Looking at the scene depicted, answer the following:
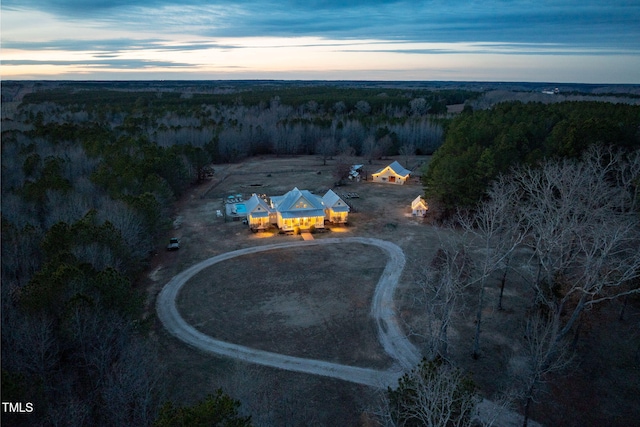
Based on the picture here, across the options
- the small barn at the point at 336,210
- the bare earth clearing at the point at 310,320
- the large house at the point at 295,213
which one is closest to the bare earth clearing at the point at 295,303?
the bare earth clearing at the point at 310,320

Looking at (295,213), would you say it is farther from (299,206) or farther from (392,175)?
(392,175)

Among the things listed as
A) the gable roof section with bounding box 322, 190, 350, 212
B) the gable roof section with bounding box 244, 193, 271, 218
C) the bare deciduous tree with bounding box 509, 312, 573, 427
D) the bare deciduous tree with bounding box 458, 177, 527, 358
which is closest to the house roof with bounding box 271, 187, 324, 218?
the gable roof section with bounding box 322, 190, 350, 212

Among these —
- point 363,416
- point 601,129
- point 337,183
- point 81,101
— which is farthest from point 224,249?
point 81,101

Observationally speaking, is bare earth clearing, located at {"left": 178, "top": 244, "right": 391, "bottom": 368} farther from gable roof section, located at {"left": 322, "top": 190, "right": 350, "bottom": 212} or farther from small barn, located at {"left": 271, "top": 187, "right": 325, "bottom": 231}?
gable roof section, located at {"left": 322, "top": 190, "right": 350, "bottom": 212}

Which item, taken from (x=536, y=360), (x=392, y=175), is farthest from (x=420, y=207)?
(x=536, y=360)

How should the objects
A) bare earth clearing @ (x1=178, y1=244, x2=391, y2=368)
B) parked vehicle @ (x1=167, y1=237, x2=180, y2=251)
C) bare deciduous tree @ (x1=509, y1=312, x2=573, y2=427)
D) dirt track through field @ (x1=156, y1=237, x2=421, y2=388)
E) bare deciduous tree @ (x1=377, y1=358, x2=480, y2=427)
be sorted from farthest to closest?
1. parked vehicle @ (x1=167, y1=237, x2=180, y2=251)
2. bare earth clearing @ (x1=178, y1=244, x2=391, y2=368)
3. dirt track through field @ (x1=156, y1=237, x2=421, y2=388)
4. bare deciduous tree @ (x1=509, y1=312, x2=573, y2=427)
5. bare deciduous tree @ (x1=377, y1=358, x2=480, y2=427)

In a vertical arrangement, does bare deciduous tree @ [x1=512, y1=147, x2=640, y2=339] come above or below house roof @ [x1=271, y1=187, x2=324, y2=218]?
above

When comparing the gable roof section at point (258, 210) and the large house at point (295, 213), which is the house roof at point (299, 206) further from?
the gable roof section at point (258, 210)

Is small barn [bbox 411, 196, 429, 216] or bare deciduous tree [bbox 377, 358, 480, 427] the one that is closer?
bare deciduous tree [bbox 377, 358, 480, 427]

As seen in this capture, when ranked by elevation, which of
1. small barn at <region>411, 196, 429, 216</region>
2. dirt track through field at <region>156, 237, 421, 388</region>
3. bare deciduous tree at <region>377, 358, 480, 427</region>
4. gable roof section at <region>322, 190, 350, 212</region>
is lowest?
dirt track through field at <region>156, 237, 421, 388</region>
